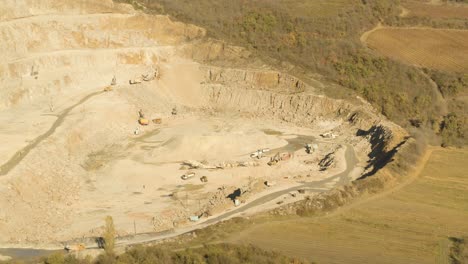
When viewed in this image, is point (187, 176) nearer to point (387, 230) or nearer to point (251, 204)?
point (251, 204)

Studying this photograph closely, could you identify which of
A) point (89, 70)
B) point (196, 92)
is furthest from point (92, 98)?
point (196, 92)

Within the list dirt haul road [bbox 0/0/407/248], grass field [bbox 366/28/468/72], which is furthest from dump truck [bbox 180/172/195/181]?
grass field [bbox 366/28/468/72]

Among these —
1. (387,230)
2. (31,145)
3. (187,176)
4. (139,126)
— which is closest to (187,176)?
(187,176)

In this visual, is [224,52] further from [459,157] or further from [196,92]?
[459,157]

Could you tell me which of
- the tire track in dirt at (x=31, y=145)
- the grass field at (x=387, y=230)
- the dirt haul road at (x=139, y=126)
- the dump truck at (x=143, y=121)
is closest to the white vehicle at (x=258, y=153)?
the dirt haul road at (x=139, y=126)

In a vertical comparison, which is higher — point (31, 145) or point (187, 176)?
point (31, 145)

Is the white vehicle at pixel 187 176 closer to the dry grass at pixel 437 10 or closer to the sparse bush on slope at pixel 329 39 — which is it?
the sparse bush on slope at pixel 329 39
